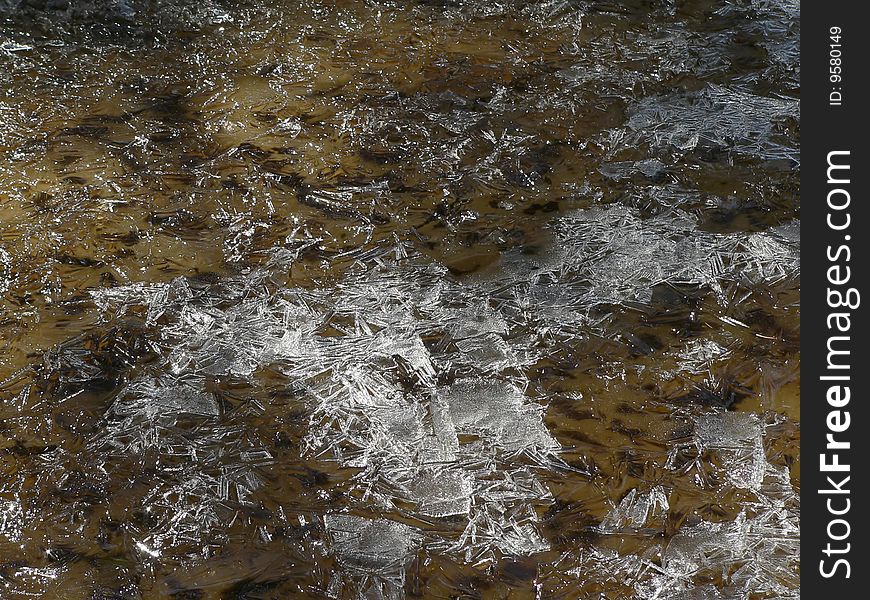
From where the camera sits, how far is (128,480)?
59.5 inches

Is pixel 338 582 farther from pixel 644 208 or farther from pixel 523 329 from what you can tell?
pixel 644 208

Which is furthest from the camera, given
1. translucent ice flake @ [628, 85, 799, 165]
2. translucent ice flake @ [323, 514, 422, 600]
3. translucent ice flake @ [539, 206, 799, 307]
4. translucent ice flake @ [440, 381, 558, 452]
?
translucent ice flake @ [628, 85, 799, 165]

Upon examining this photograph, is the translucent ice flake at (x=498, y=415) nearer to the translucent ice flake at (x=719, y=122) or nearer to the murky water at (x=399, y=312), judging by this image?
the murky water at (x=399, y=312)

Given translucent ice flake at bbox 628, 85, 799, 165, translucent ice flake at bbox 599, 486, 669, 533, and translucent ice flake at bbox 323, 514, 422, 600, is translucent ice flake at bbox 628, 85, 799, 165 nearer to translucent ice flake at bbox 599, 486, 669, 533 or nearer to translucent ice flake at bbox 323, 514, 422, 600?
translucent ice flake at bbox 599, 486, 669, 533

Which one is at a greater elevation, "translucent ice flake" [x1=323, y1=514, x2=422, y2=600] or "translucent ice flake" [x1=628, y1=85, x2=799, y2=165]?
"translucent ice flake" [x1=628, y1=85, x2=799, y2=165]

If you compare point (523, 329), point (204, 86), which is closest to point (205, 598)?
point (523, 329)

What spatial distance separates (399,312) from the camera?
187 cm

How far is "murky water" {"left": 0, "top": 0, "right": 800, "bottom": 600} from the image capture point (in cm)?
141

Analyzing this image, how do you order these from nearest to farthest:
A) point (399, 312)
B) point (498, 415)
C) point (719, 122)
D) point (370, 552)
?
point (370, 552), point (498, 415), point (399, 312), point (719, 122)

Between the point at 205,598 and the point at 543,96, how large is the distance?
1991mm

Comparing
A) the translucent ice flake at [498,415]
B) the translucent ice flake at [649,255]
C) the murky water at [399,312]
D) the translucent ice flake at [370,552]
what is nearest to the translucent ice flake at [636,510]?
the murky water at [399,312]

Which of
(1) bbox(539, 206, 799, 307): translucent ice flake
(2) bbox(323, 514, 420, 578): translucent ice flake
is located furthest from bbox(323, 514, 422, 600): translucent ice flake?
(1) bbox(539, 206, 799, 307): translucent ice flake

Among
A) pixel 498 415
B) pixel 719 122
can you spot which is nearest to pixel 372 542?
pixel 498 415

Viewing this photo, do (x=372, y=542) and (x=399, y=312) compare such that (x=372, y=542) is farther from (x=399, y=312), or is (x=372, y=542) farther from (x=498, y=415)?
(x=399, y=312)
